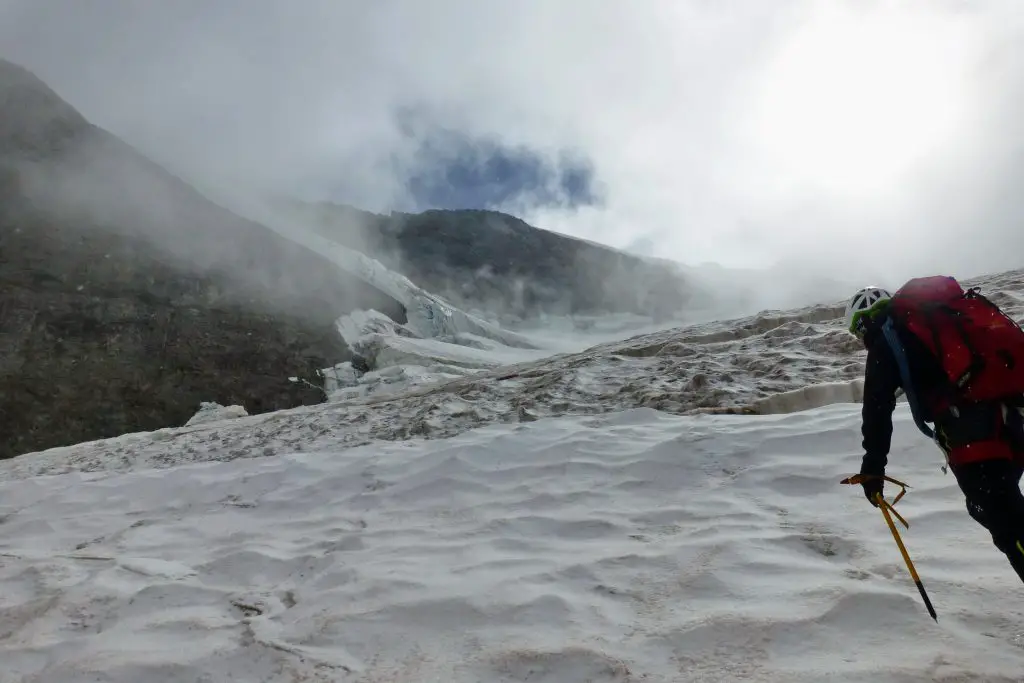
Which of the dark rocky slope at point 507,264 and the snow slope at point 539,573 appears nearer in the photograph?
the snow slope at point 539,573

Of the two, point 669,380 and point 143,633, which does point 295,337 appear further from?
point 143,633

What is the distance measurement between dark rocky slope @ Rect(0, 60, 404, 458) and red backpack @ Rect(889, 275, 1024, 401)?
26285 millimetres

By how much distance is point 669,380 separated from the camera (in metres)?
10.6

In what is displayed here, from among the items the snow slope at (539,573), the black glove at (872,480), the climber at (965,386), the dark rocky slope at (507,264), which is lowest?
the snow slope at (539,573)

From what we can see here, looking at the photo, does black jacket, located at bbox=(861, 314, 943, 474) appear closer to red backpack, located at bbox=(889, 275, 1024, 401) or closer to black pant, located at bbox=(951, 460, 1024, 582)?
red backpack, located at bbox=(889, 275, 1024, 401)

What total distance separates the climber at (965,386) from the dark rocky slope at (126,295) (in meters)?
26.1

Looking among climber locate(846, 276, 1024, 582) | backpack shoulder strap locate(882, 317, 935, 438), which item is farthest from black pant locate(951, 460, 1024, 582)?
backpack shoulder strap locate(882, 317, 935, 438)

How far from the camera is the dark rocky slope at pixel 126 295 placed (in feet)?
78.9

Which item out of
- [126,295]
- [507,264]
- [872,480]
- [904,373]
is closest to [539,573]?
[872,480]

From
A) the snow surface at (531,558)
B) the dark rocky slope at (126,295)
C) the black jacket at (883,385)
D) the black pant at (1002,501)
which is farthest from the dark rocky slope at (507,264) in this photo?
the black pant at (1002,501)

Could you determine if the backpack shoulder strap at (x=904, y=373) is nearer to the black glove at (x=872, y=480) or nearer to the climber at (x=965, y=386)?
the climber at (x=965, y=386)

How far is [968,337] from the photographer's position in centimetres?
287

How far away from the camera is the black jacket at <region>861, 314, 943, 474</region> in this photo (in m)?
3.04

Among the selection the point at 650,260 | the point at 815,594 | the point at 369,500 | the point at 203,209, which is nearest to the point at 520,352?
the point at 203,209
